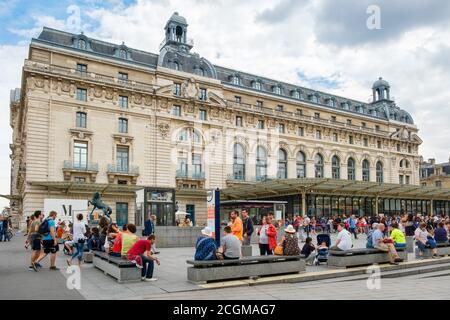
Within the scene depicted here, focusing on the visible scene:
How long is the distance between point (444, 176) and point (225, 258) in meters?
90.9

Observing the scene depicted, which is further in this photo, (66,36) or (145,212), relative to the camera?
(66,36)

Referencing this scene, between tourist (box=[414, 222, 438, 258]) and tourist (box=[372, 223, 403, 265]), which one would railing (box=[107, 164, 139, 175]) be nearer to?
tourist (box=[414, 222, 438, 258])

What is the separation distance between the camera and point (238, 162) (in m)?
51.3

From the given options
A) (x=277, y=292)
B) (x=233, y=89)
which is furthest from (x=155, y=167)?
(x=277, y=292)

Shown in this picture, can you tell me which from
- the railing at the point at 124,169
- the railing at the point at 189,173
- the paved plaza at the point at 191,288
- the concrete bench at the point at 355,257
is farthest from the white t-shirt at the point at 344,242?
the railing at the point at 189,173

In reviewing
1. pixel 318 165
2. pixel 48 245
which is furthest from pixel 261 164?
pixel 48 245

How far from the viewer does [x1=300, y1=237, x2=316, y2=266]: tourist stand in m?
14.0

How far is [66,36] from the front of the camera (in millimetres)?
42812

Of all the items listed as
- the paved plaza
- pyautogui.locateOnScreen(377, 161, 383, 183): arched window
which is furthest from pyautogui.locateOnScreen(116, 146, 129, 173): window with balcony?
pyautogui.locateOnScreen(377, 161, 383, 183): arched window

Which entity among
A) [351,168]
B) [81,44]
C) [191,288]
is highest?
[81,44]

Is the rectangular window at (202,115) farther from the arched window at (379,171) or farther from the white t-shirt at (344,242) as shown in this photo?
the white t-shirt at (344,242)

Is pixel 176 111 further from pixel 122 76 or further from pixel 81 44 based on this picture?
pixel 81 44
